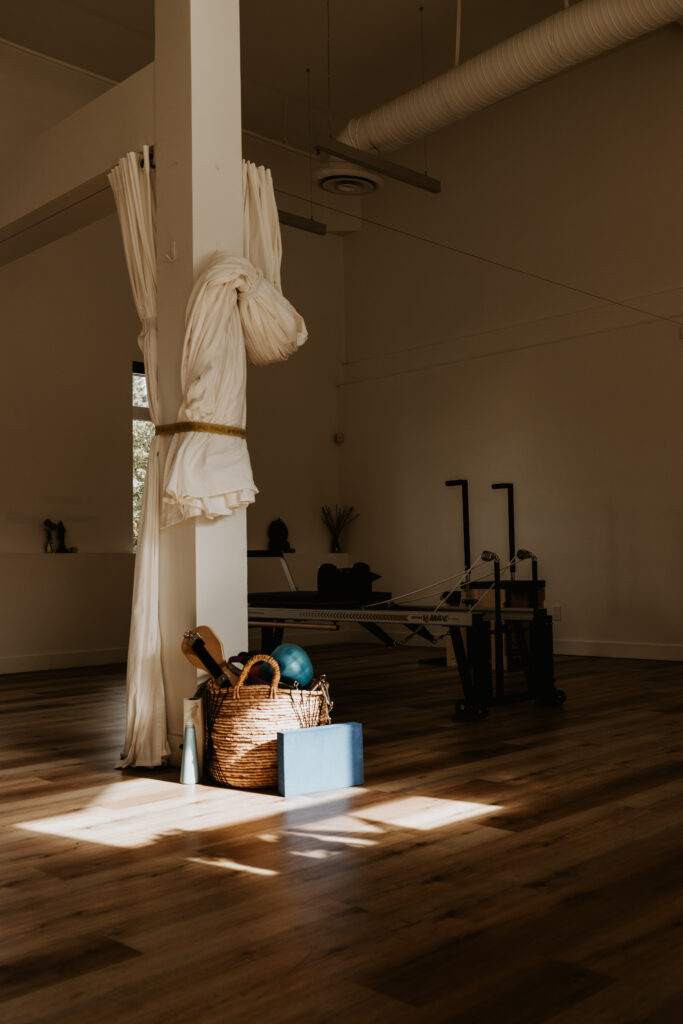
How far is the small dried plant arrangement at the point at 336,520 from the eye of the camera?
10.5 m

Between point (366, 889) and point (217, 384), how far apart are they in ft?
7.41

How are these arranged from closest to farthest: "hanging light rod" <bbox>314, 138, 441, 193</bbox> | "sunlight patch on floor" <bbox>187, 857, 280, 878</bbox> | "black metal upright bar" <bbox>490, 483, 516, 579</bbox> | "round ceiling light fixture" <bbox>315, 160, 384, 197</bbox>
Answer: "sunlight patch on floor" <bbox>187, 857, 280, 878</bbox>, "hanging light rod" <bbox>314, 138, 441, 193</bbox>, "round ceiling light fixture" <bbox>315, 160, 384, 197</bbox>, "black metal upright bar" <bbox>490, 483, 516, 579</bbox>

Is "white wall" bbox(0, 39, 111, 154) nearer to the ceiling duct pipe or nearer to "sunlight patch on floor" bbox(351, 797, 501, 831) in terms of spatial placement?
the ceiling duct pipe

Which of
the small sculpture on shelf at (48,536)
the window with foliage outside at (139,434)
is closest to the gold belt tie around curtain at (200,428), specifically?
the small sculpture on shelf at (48,536)

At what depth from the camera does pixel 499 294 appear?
9211 mm

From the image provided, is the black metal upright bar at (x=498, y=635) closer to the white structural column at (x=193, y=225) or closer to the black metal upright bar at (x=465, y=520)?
the white structural column at (x=193, y=225)

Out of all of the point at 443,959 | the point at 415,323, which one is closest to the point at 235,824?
the point at 443,959

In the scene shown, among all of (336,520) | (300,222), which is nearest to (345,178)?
(300,222)

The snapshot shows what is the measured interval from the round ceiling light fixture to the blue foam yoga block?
5063 mm

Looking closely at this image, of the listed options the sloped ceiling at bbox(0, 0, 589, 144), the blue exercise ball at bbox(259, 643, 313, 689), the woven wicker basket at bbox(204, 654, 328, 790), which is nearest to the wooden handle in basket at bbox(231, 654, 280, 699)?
the woven wicker basket at bbox(204, 654, 328, 790)

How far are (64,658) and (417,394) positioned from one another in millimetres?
4355

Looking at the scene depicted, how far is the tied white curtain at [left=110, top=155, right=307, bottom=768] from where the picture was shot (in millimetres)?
3975

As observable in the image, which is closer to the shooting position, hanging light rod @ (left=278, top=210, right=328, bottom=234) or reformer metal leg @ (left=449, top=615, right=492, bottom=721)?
reformer metal leg @ (left=449, top=615, right=492, bottom=721)

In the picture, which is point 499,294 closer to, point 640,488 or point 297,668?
point 640,488
